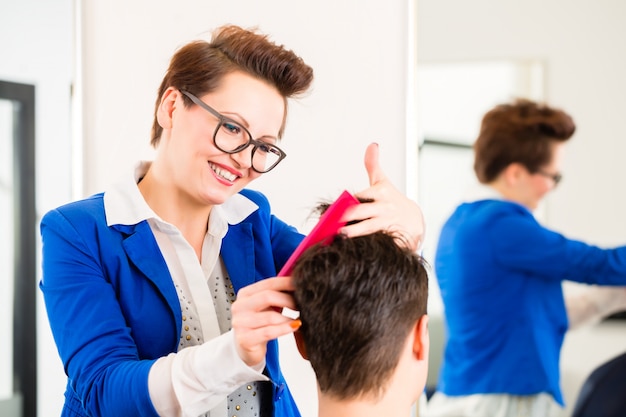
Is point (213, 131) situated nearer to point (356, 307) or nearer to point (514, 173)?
point (356, 307)

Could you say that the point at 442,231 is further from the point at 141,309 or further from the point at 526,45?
the point at 141,309

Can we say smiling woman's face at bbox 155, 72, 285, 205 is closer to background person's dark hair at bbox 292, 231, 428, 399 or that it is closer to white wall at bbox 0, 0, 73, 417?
background person's dark hair at bbox 292, 231, 428, 399

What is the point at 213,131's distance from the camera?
51.2 inches

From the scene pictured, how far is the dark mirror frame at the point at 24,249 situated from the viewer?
2.18 meters

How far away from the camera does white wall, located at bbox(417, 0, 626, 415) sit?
1698 millimetres

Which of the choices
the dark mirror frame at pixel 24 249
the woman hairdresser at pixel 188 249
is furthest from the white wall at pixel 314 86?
the woman hairdresser at pixel 188 249

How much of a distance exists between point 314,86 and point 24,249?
1082 millimetres

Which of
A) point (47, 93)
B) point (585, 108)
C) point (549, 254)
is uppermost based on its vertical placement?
point (47, 93)

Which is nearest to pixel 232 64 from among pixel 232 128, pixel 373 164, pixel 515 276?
pixel 232 128

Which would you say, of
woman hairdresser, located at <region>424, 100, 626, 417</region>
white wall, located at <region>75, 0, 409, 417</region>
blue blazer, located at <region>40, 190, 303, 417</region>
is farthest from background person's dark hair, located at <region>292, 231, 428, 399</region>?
white wall, located at <region>75, 0, 409, 417</region>

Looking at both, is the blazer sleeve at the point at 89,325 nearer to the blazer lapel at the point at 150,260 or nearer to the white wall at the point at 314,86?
the blazer lapel at the point at 150,260

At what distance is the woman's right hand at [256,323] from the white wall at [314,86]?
3.26 feet

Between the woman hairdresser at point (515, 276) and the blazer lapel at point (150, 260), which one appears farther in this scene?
the woman hairdresser at point (515, 276)

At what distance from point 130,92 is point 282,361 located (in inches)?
38.6
